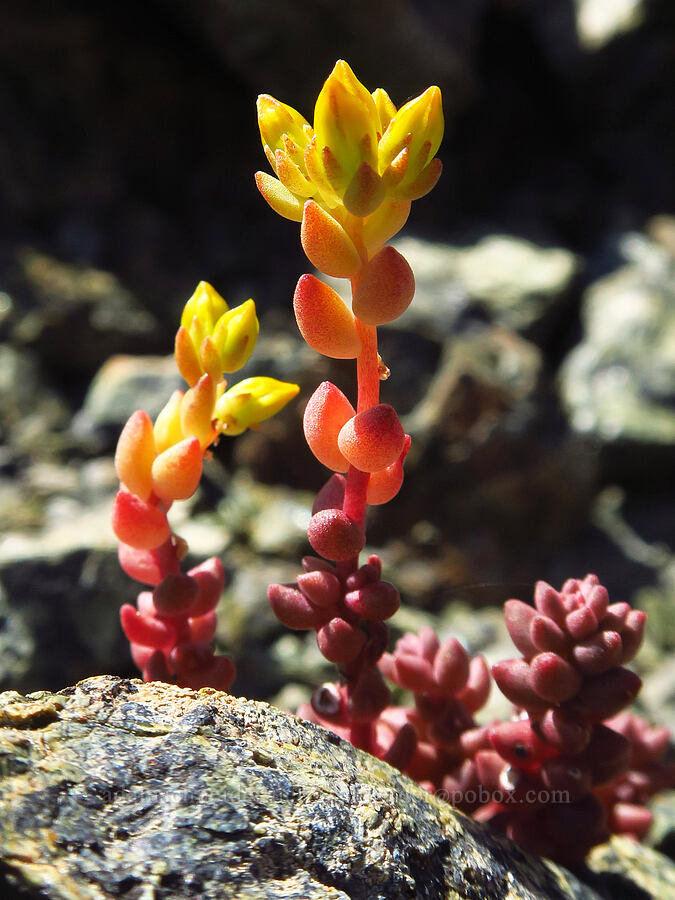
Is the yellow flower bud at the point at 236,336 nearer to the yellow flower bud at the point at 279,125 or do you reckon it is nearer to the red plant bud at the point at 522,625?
the yellow flower bud at the point at 279,125

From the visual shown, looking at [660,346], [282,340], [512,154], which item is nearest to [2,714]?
[282,340]

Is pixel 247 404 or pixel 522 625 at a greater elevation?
pixel 247 404

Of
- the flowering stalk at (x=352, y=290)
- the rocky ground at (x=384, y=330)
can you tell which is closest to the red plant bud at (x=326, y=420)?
the flowering stalk at (x=352, y=290)

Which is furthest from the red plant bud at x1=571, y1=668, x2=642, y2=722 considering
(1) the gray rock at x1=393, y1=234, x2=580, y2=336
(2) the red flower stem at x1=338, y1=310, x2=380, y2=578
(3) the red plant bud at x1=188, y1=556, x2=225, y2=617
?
(1) the gray rock at x1=393, y1=234, x2=580, y2=336

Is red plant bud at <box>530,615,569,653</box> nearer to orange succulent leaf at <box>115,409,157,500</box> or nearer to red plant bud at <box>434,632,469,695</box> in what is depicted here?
red plant bud at <box>434,632,469,695</box>

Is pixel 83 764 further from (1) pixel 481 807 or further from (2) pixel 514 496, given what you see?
(2) pixel 514 496

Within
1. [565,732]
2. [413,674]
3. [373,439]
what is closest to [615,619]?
[565,732]

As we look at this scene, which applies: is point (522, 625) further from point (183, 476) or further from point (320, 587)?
point (183, 476)
